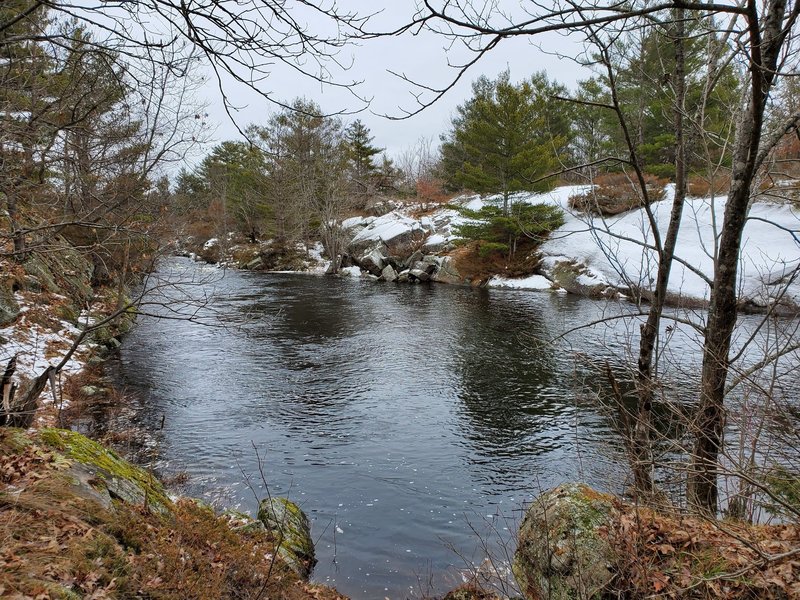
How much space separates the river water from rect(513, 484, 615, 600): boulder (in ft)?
3.35

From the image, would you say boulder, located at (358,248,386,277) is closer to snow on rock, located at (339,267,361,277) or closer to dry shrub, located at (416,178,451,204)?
snow on rock, located at (339,267,361,277)

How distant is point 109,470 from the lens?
390cm

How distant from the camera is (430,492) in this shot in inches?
243

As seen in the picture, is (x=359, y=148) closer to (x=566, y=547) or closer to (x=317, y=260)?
(x=317, y=260)

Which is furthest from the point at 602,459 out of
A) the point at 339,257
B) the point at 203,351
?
the point at 339,257

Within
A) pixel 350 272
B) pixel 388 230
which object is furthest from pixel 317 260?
pixel 388 230

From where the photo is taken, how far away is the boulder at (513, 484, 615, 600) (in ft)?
11.1

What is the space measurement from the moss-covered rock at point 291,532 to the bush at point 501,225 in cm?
2132

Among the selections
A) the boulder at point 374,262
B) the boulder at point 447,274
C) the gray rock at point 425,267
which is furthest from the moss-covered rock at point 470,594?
the boulder at point 374,262

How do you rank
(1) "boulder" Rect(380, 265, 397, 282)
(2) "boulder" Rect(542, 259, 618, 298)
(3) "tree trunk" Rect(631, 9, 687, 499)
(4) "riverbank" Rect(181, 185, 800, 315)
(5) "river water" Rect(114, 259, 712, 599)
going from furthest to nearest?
1. (1) "boulder" Rect(380, 265, 397, 282)
2. (2) "boulder" Rect(542, 259, 618, 298)
3. (4) "riverbank" Rect(181, 185, 800, 315)
4. (5) "river water" Rect(114, 259, 712, 599)
5. (3) "tree trunk" Rect(631, 9, 687, 499)

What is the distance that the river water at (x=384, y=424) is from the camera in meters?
5.26

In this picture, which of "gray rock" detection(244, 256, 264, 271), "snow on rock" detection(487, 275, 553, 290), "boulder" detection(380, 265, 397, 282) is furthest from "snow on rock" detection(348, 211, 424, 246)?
"snow on rock" detection(487, 275, 553, 290)

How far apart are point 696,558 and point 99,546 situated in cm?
371

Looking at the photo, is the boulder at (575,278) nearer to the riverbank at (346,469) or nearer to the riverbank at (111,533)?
the riverbank at (346,469)
